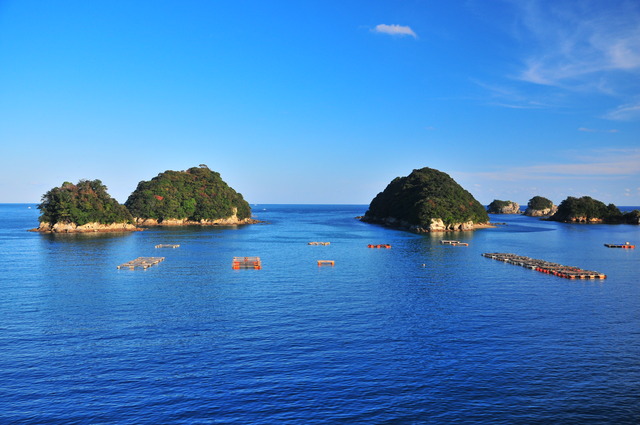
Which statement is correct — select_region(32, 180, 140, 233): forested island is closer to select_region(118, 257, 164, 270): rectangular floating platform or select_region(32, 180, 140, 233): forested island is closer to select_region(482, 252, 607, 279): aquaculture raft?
select_region(118, 257, 164, 270): rectangular floating platform

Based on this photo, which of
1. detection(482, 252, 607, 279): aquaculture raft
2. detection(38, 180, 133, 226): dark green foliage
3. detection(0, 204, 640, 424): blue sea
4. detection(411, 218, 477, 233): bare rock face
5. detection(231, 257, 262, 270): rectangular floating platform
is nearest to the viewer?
detection(0, 204, 640, 424): blue sea

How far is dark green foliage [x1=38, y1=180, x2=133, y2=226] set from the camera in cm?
15588

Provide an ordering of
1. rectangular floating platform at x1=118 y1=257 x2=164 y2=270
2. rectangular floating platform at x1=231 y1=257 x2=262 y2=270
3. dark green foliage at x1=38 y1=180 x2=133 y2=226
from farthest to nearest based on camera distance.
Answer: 1. dark green foliage at x1=38 y1=180 x2=133 y2=226
2. rectangular floating platform at x1=231 y1=257 x2=262 y2=270
3. rectangular floating platform at x1=118 y1=257 x2=164 y2=270

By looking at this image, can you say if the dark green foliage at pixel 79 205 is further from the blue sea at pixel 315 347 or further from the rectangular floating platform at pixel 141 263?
the blue sea at pixel 315 347

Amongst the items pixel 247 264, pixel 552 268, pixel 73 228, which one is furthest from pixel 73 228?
pixel 552 268

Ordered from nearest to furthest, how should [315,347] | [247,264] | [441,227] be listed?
[315,347], [247,264], [441,227]

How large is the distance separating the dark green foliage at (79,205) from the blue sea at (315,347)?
85262 millimetres

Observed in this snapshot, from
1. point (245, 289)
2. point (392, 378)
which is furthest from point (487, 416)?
point (245, 289)

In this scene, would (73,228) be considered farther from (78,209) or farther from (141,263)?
(141,263)

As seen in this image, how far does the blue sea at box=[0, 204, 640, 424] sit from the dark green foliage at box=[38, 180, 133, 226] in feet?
280

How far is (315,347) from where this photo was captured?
3975 centimetres

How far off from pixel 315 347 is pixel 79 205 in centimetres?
14510

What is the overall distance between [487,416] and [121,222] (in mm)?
166109

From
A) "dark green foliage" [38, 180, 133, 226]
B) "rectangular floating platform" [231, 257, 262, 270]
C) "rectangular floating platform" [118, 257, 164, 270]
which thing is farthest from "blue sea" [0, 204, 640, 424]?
"dark green foliage" [38, 180, 133, 226]
